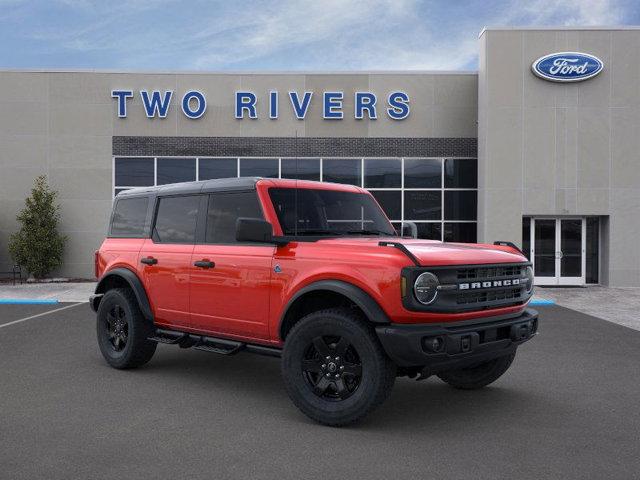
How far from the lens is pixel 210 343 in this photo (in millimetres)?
5707

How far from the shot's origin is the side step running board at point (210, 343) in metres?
5.29

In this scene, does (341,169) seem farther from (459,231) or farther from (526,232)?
(526,232)

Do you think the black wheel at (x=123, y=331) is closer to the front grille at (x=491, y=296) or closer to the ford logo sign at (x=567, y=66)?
the front grille at (x=491, y=296)

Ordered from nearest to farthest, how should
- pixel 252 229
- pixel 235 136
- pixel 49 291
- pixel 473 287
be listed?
pixel 473 287 < pixel 252 229 < pixel 49 291 < pixel 235 136

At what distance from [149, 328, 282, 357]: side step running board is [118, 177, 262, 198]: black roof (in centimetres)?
147

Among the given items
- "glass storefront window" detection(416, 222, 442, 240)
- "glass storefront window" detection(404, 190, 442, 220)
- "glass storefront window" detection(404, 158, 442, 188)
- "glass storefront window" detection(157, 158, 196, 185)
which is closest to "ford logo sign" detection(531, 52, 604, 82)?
"glass storefront window" detection(404, 158, 442, 188)

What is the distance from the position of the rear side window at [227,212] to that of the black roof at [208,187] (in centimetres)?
6

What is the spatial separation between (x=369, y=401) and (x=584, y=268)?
16.3 m

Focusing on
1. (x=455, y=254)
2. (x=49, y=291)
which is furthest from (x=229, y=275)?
(x=49, y=291)

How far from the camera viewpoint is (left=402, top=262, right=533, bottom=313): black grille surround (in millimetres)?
4285

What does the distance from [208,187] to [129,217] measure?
1.44 meters

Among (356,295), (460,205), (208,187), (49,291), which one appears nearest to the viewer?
(356,295)

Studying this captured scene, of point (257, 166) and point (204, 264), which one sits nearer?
point (204, 264)

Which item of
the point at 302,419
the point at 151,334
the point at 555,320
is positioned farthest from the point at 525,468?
the point at 555,320
